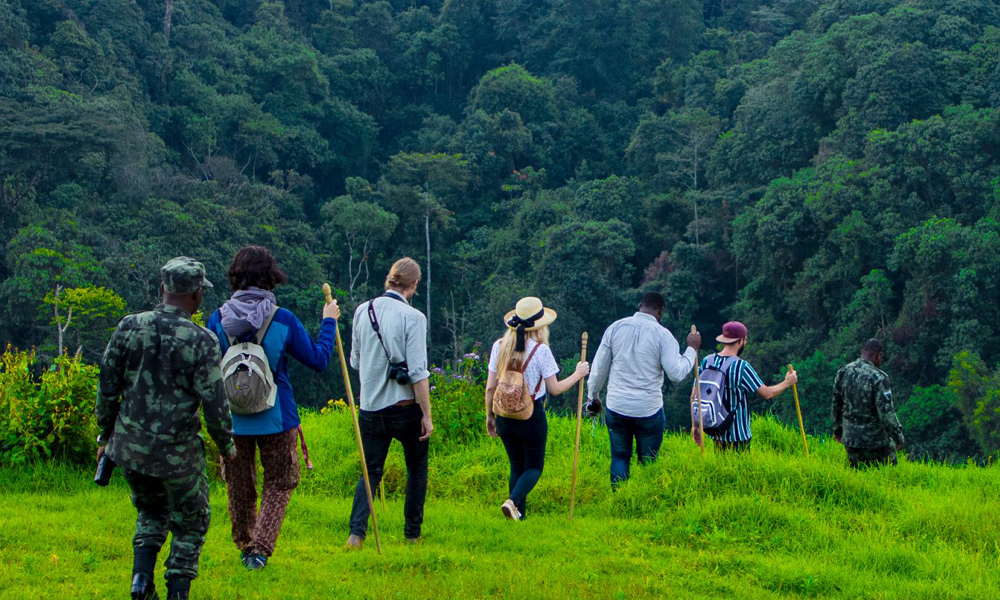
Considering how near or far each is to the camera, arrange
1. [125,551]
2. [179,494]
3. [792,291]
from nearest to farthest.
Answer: [179,494] → [125,551] → [792,291]

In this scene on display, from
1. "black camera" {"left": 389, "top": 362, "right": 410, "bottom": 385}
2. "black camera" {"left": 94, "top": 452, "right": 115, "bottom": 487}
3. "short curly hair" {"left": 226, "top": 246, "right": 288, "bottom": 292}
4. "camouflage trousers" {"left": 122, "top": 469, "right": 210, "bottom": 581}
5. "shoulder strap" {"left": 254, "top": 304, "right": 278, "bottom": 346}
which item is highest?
"short curly hair" {"left": 226, "top": 246, "right": 288, "bottom": 292}

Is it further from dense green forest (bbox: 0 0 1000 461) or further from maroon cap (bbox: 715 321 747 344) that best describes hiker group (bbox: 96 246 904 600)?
dense green forest (bbox: 0 0 1000 461)

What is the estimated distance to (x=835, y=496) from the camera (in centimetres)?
616

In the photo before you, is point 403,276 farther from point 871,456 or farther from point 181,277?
point 871,456

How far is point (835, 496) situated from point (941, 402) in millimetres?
20287

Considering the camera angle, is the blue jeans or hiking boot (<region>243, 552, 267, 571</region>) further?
the blue jeans

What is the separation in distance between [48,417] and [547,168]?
1528 inches

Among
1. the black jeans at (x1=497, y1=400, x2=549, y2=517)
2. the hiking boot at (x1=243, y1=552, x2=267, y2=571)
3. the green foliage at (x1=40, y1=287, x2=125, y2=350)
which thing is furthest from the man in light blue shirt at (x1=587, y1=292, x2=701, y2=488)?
the green foliage at (x1=40, y1=287, x2=125, y2=350)

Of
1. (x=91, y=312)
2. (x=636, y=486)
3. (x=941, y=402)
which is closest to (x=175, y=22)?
(x=91, y=312)

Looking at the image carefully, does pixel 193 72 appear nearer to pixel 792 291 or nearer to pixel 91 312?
pixel 91 312

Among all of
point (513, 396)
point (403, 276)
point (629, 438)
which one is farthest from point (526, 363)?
point (629, 438)

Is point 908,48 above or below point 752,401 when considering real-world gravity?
above

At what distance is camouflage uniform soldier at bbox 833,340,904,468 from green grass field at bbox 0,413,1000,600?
0.18 meters

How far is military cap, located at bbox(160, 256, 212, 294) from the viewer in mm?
4043
